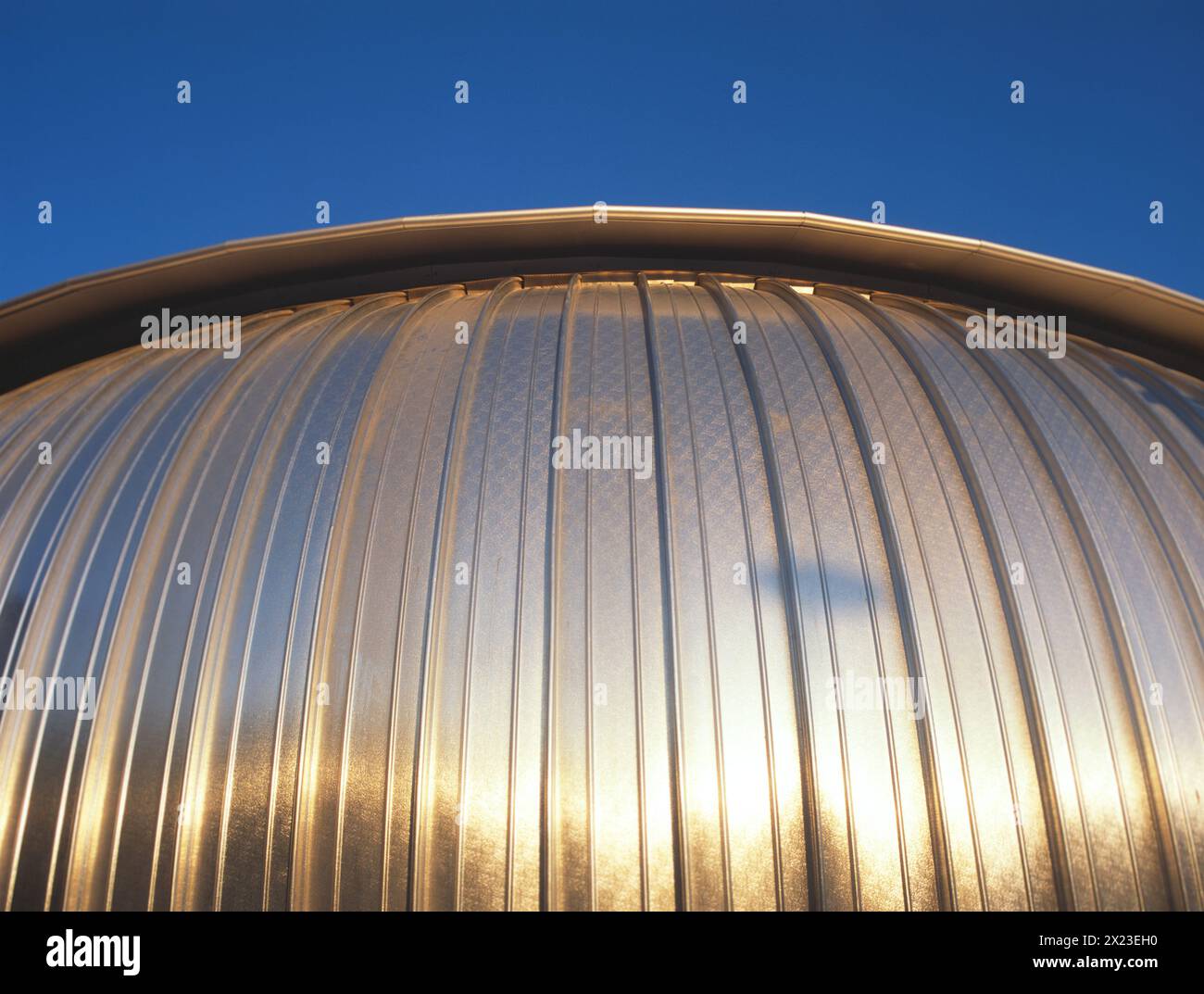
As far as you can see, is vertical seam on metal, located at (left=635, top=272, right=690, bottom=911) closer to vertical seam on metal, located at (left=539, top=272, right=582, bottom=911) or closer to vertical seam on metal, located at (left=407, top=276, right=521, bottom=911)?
vertical seam on metal, located at (left=539, top=272, right=582, bottom=911)

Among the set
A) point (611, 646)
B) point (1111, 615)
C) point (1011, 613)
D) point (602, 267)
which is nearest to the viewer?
point (611, 646)

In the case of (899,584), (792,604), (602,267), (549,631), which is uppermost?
(602,267)

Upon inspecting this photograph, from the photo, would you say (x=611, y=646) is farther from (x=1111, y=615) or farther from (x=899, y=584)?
(x=1111, y=615)

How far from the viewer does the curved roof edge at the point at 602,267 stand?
9.84 metres

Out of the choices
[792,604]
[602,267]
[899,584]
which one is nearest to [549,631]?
[792,604]

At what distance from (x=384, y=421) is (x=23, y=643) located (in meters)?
3.20

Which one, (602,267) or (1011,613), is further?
(602,267)

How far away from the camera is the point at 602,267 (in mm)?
10406

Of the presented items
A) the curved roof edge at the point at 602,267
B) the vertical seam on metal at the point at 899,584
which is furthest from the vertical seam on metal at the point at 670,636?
the curved roof edge at the point at 602,267

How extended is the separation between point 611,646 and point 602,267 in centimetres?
547

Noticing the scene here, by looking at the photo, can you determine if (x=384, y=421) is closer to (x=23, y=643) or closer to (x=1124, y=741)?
(x=23, y=643)

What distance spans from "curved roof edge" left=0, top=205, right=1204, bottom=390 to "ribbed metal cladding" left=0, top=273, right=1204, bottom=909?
2067mm
